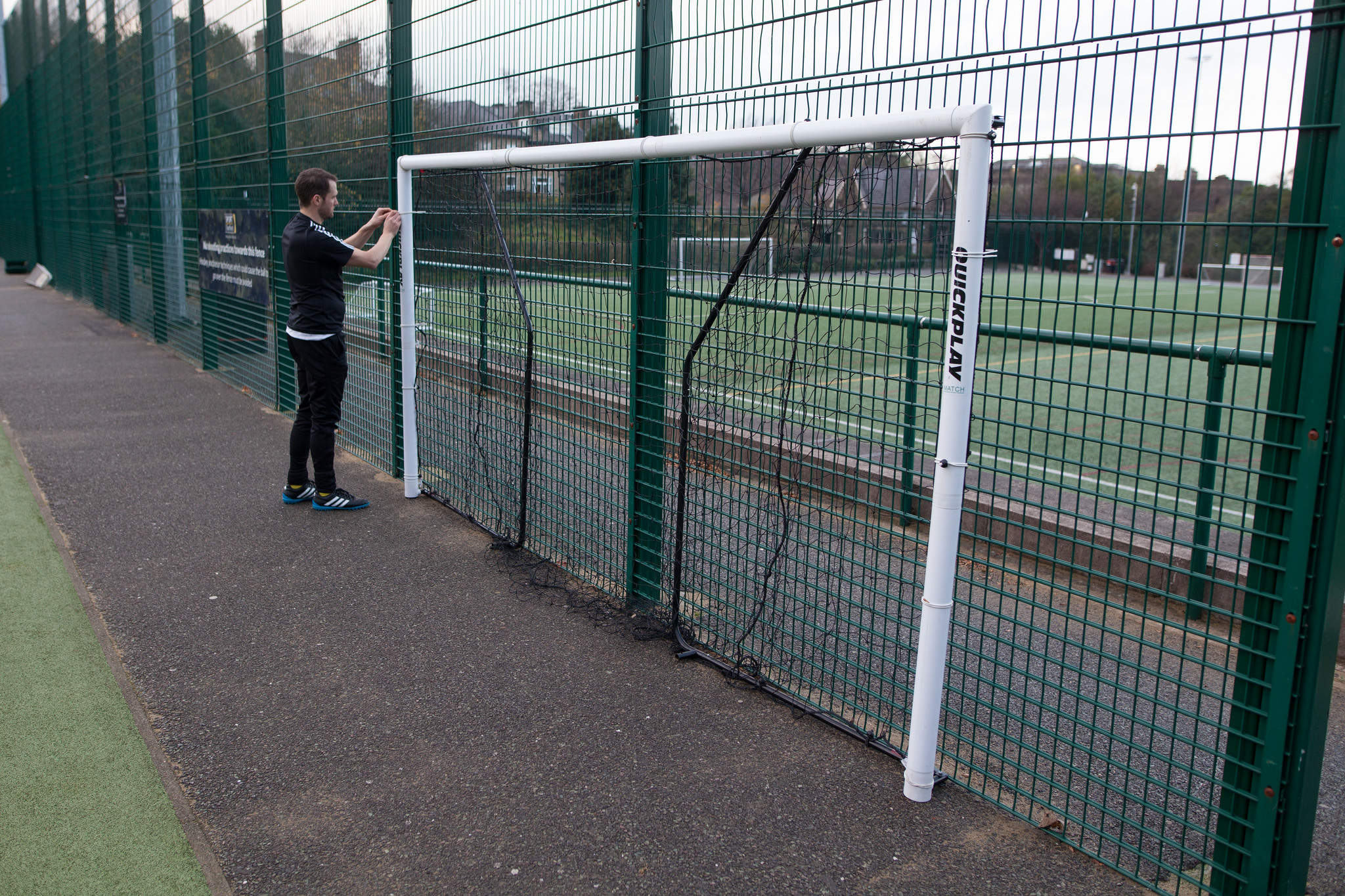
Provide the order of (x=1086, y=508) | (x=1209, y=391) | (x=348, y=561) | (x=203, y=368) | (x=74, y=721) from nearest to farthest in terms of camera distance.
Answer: (x=74, y=721) < (x=1209, y=391) < (x=348, y=561) < (x=1086, y=508) < (x=203, y=368)

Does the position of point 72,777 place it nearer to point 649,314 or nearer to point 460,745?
point 460,745

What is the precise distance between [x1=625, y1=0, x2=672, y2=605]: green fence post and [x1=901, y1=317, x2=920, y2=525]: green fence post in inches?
40.9

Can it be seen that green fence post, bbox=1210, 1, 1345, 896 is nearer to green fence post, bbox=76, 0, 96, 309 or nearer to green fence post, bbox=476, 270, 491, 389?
green fence post, bbox=476, 270, 491, 389

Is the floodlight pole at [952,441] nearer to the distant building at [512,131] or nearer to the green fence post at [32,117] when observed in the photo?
the distant building at [512,131]

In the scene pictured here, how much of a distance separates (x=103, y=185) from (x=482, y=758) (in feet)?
52.5

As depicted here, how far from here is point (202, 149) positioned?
10.8 m

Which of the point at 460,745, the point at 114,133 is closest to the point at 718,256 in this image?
the point at 460,745

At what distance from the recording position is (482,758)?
3385mm

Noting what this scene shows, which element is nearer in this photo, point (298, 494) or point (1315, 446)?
point (1315, 446)

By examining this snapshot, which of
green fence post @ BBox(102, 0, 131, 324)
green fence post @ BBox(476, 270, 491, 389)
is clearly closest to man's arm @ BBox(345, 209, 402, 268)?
green fence post @ BBox(476, 270, 491, 389)

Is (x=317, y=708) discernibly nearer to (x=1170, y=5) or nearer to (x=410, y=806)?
(x=410, y=806)

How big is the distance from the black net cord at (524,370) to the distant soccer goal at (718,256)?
0.95m

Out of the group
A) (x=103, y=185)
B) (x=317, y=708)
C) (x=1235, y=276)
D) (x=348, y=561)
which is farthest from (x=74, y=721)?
(x=103, y=185)

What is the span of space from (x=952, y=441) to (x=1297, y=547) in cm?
86
